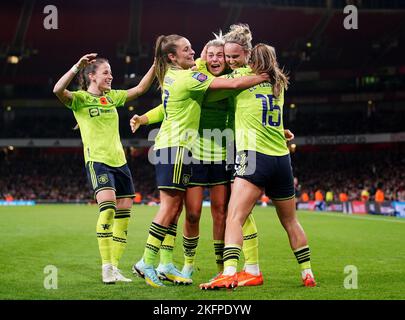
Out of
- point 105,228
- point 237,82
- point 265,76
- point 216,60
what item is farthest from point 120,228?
point 265,76

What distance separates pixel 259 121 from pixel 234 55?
832 millimetres

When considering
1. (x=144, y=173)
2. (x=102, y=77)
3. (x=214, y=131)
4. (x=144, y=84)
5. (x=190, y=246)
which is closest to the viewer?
(x=214, y=131)

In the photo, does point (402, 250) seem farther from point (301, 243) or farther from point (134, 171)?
point (134, 171)

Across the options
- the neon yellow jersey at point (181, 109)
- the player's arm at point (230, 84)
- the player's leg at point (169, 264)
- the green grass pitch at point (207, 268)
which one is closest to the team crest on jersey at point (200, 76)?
the neon yellow jersey at point (181, 109)

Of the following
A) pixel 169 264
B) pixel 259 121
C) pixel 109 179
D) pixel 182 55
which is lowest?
pixel 169 264

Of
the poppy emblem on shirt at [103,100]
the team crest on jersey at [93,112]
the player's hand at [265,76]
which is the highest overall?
the player's hand at [265,76]

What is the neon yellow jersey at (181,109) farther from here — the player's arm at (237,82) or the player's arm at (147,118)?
the player's arm at (147,118)

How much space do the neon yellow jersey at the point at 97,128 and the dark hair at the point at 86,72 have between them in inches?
9.3

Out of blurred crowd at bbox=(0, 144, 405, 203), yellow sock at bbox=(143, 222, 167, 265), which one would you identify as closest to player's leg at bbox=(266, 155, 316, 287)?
yellow sock at bbox=(143, 222, 167, 265)

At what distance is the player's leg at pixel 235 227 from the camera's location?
598 centimetres

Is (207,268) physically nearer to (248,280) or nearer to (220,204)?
(248,280)

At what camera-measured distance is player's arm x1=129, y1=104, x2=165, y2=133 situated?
276 inches

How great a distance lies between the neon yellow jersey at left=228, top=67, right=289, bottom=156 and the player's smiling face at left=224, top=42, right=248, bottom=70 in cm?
23

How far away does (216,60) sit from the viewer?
6891mm
